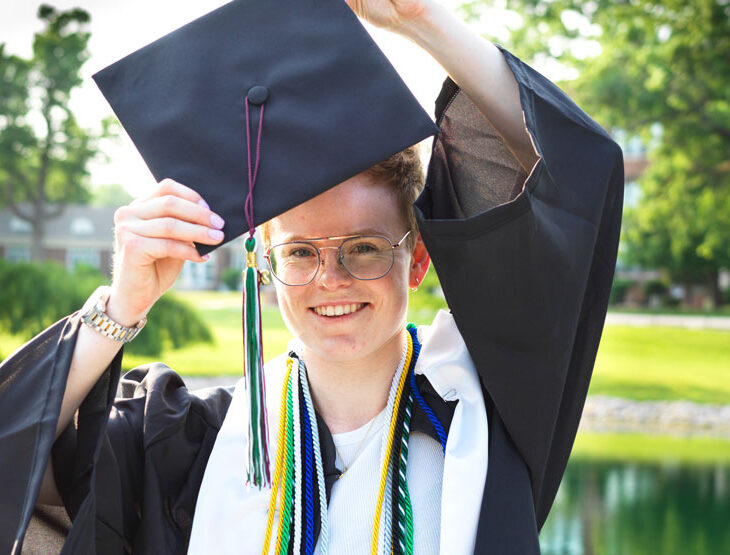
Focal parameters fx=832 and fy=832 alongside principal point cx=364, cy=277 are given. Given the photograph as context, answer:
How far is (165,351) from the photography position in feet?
56.6

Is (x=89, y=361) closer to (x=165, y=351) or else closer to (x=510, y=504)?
(x=510, y=504)

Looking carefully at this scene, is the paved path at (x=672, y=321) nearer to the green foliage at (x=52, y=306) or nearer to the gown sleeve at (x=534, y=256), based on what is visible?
the green foliage at (x=52, y=306)

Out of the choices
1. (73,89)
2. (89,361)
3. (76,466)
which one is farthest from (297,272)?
(73,89)

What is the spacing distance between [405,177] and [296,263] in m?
0.27

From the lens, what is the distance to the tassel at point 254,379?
1.47 metres

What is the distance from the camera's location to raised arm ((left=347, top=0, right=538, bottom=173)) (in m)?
1.43

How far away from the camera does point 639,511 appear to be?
25.8 feet

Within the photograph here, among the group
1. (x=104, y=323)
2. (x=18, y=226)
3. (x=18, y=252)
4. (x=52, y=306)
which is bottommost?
(x=104, y=323)

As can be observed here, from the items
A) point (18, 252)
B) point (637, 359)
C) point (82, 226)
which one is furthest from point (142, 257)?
point (18, 252)

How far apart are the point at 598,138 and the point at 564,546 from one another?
19.3 feet

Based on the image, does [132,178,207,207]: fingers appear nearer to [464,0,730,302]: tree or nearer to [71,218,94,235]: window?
[464,0,730,302]: tree

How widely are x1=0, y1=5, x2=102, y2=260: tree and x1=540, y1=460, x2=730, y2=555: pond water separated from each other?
17.3 meters

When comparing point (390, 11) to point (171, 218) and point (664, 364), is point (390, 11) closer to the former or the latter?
point (171, 218)

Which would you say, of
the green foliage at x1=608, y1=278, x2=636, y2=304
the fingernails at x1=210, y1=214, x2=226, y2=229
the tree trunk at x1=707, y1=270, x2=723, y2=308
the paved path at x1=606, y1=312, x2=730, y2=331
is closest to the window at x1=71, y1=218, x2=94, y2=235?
the paved path at x1=606, y1=312, x2=730, y2=331
